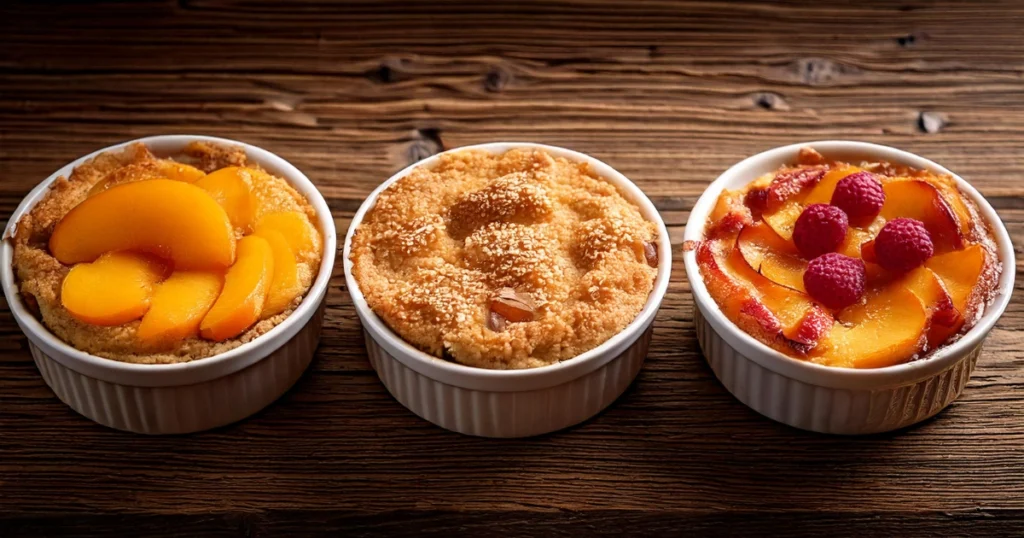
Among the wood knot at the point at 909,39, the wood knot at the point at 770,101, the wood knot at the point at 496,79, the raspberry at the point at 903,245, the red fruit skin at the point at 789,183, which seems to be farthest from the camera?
the wood knot at the point at 909,39

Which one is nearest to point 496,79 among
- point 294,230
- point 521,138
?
point 521,138

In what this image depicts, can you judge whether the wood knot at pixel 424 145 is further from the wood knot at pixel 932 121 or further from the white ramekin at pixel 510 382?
the wood knot at pixel 932 121

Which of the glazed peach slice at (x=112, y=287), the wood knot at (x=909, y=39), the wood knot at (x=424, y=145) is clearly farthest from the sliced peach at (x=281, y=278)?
the wood knot at (x=909, y=39)

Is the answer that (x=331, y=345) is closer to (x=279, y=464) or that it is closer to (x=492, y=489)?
(x=279, y=464)

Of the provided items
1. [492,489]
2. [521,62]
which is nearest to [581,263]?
[492,489]

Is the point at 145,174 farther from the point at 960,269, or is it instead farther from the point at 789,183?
the point at 960,269
